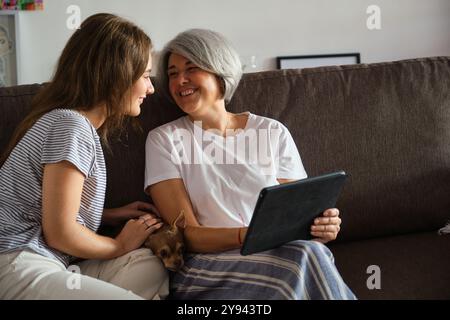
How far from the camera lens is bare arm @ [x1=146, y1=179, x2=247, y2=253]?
140 centimetres

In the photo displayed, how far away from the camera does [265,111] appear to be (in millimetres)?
1713

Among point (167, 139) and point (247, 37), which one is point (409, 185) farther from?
point (247, 37)

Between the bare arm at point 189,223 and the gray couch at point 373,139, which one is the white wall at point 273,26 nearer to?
the gray couch at point 373,139

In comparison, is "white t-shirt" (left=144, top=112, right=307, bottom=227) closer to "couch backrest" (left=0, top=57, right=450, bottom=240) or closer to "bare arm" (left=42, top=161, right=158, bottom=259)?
"couch backrest" (left=0, top=57, right=450, bottom=240)

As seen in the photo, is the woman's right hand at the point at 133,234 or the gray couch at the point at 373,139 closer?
the woman's right hand at the point at 133,234

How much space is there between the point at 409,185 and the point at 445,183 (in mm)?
114

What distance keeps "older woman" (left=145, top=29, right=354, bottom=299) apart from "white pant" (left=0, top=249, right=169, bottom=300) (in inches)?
4.2

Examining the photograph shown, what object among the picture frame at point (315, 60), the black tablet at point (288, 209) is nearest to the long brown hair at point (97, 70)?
the black tablet at point (288, 209)

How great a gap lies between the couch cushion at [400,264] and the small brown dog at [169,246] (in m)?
0.48

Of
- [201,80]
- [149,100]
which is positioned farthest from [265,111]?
[149,100]

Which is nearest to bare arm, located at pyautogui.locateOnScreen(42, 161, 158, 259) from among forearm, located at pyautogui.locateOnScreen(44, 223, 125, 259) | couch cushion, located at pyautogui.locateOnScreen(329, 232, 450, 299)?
forearm, located at pyautogui.locateOnScreen(44, 223, 125, 259)

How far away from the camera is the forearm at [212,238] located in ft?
4.58
